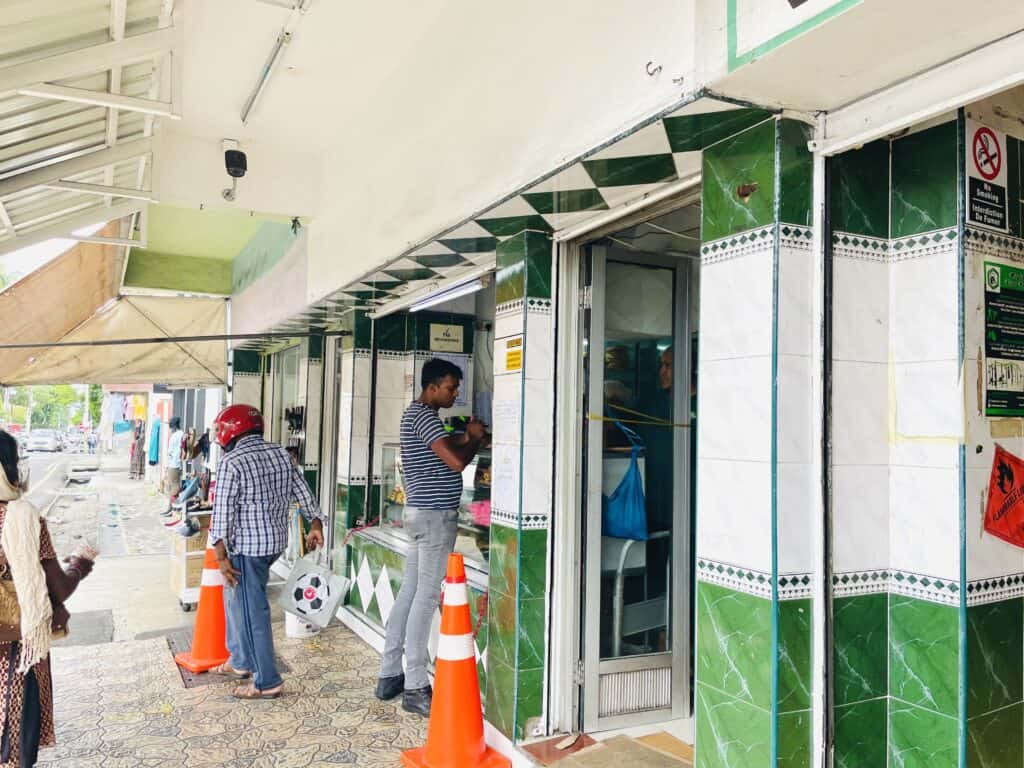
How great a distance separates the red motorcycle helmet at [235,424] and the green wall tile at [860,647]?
124 inches

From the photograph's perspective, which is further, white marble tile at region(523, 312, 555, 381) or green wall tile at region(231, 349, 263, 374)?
green wall tile at region(231, 349, 263, 374)

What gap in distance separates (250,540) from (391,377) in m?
1.90

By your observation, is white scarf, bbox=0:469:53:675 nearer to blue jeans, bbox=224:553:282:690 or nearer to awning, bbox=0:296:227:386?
blue jeans, bbox=224:553:282:690

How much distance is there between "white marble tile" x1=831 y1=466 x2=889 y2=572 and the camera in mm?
1998

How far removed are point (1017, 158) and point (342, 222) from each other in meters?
3.73

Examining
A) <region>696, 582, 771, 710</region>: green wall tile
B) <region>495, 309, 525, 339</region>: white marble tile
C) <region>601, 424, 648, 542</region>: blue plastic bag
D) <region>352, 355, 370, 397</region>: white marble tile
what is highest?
<region>495, 309, 525, 339</region>: white marble tile

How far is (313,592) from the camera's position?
182 inches

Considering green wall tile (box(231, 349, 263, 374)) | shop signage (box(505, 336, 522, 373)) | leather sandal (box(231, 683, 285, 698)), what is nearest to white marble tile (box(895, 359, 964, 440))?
shop signage (box(505, 336, 522, 373))

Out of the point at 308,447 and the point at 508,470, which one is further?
the point at 308,447

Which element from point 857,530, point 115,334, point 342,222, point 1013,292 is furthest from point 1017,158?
point 115,334

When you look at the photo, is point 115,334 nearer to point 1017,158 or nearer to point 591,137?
point 591,137

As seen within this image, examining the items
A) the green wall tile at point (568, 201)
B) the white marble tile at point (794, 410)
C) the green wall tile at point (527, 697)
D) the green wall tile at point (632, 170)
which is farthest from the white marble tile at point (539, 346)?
the white marble tile at point (794, 410)

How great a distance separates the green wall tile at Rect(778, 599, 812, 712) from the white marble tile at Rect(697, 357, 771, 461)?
0.41 m

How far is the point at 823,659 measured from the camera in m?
1.97
